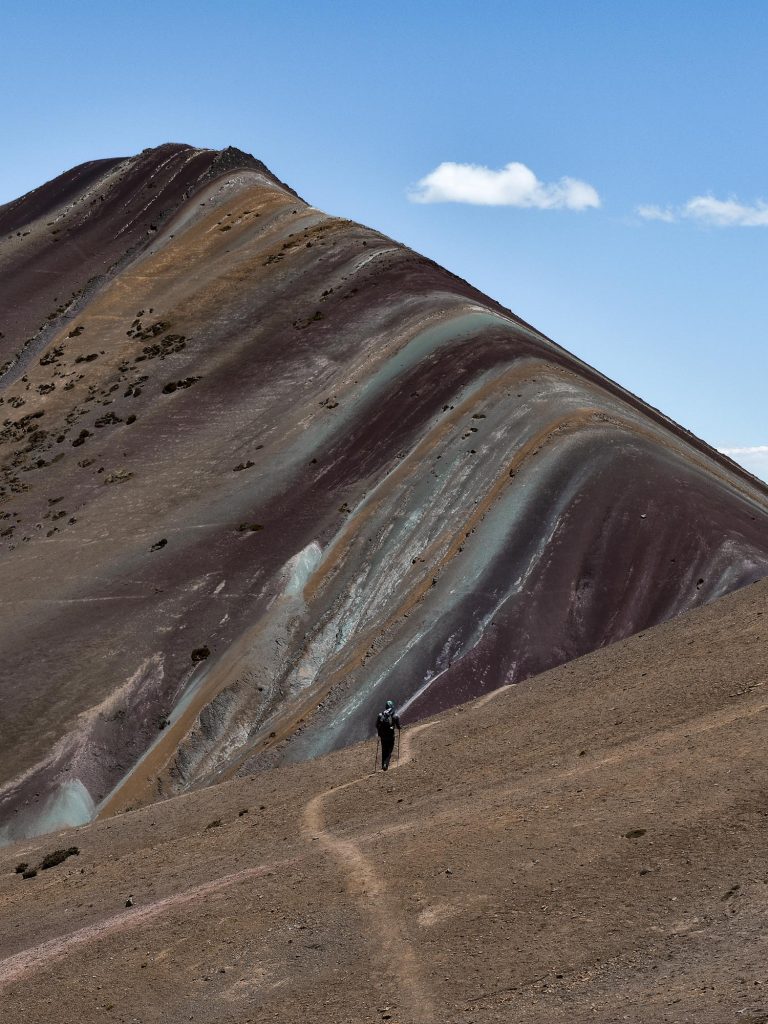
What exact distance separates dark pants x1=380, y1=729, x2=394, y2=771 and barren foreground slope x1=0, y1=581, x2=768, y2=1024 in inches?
15.3

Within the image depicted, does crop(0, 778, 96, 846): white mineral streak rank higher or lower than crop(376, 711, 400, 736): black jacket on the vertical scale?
lower

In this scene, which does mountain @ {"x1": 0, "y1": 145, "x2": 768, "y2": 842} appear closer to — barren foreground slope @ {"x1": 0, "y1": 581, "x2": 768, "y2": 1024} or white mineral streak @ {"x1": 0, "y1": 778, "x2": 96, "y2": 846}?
white mineral streak @ {"x1": 0, "y1": 778, "x2": 96, "y2": 846}

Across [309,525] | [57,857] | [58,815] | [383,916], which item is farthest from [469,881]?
[309,525]

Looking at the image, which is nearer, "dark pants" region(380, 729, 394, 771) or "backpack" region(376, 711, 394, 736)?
"backpack" region(376, 711, 394, 736)

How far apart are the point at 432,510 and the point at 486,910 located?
78.3 feet

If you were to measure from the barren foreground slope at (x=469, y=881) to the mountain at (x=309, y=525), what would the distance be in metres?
7.35

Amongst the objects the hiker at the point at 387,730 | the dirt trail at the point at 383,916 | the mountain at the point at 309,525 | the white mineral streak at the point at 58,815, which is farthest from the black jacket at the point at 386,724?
the white mineral streak at the point at 58,815

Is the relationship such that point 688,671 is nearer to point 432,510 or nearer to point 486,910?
point 486,910

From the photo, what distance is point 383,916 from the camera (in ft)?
58.1

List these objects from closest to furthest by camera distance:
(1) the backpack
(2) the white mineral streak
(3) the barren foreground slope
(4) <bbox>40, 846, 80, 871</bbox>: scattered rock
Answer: (3) the barren foreground slope, (1) the backpack, (4) <bbox>40, 846, 80, 871</bbox>: scattered rock, (2) the white mineral streak

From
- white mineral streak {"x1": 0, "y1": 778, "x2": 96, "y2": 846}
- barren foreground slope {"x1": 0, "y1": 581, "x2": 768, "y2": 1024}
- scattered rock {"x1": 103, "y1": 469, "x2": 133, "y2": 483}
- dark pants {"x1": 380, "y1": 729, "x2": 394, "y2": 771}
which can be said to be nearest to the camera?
barren foreground slope {"x1": 0, "y1": 581, "x2": 768, "y2": 1024}

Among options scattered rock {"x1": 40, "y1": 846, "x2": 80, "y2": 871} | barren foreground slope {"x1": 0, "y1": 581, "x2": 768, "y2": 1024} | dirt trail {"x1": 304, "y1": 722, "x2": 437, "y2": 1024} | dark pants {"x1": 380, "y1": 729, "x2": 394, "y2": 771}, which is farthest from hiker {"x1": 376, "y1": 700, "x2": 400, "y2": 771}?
scattered rock {"x1": 40, "y1": 846, "x2": 80, "y2": 871}

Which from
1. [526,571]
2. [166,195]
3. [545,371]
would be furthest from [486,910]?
[166,195]

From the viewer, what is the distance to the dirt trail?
1540 cm
